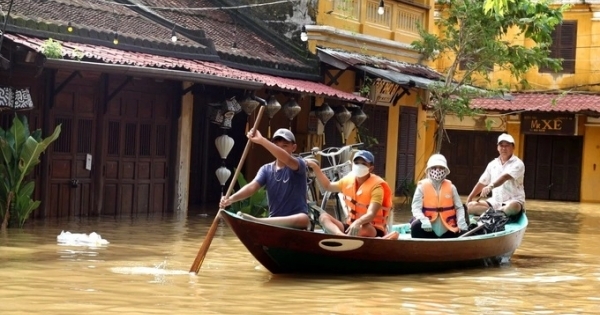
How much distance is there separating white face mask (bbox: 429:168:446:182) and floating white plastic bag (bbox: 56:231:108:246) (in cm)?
415

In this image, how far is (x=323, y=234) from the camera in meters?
11.5

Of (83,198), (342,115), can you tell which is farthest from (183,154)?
(342,115)

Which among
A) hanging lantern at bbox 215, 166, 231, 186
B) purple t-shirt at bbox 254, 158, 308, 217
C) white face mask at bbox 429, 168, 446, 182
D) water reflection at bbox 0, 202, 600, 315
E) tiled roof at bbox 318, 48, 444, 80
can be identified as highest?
tiled roof at bbox 318, 48, 444, 80

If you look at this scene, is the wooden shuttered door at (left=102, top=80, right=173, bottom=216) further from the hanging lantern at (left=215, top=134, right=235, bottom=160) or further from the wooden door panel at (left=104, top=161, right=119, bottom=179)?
the hanging lantern at (left=215, top=134, right=235, bottom=160)

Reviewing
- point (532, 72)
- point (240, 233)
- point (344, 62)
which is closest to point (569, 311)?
point (240, 233)

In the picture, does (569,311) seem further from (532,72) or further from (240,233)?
(532,72)

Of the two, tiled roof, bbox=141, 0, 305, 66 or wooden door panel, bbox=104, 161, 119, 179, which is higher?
tiled roof, bbox=141, 0, 305, 66

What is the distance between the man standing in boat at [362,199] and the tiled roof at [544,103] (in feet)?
66.6

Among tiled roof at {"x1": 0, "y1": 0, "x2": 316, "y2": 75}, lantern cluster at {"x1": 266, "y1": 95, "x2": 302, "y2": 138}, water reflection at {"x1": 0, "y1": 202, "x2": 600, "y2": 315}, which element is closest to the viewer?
water reflection at {"x1": 0, "y1": 202, "x2": 600, "y2": 315}

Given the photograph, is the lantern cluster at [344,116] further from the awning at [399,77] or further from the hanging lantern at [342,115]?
the awning at [399,77]

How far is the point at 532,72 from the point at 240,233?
2427 centimetres

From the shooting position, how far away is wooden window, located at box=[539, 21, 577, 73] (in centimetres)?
3403

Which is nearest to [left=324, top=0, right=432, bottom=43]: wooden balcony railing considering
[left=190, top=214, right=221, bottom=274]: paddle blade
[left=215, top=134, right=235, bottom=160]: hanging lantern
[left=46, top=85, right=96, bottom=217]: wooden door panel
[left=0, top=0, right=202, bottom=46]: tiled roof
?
[left=215, top=134, right=235, bottom=160]: hanging lantern

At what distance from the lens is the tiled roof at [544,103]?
1259 inches
